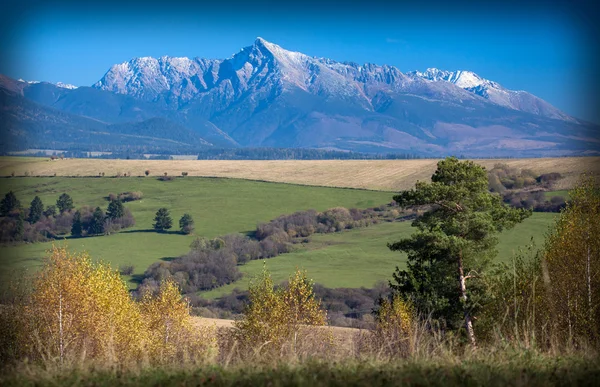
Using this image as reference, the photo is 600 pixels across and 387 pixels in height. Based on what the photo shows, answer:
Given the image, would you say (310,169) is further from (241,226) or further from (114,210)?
(114,210)

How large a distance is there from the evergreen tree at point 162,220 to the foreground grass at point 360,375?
9841cm

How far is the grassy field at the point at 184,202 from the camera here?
93375 mm

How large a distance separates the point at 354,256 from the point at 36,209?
4891cm

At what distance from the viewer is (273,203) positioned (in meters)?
116

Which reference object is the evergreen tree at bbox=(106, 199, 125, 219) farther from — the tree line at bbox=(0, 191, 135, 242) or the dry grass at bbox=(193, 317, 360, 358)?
the dry grass at bbox=(193, 317, 360, 358)

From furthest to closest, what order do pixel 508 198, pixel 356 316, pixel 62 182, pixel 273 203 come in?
pixel 62 182 → pixel 273 203 → pixel 508 198 → pixel 356 316

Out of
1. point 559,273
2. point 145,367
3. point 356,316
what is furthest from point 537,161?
point 145,367

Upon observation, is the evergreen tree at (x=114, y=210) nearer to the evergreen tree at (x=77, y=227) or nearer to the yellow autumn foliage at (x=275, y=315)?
the evergreen tree at (x=77, y=227)

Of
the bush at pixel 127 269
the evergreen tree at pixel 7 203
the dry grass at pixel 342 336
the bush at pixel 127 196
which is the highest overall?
the evergreen tree at pixel 7 203

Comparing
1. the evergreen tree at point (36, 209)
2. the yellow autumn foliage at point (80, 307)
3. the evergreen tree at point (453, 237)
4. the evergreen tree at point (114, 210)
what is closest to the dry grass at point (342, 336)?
the evergreen tree at point (453, 237)

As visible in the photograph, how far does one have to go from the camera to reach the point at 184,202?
117000mm

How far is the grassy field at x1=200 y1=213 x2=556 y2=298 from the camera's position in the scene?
69750 millimetres

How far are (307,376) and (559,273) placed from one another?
14.2 metres

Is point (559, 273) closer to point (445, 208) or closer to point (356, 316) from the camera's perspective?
point (445, 208)
